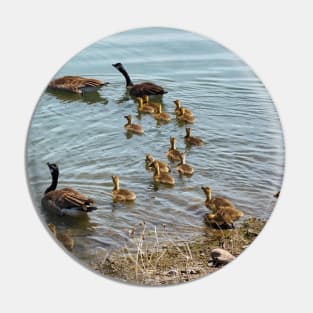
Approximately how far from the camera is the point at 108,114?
2928 mm

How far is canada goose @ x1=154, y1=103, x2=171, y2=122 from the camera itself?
116 inches

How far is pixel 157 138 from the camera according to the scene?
2.87 m

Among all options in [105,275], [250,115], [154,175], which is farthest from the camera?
[250,115]

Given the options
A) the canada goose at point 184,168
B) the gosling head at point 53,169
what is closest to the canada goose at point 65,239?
the gosling head at point 53,169

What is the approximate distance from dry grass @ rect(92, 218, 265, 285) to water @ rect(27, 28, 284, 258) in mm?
48

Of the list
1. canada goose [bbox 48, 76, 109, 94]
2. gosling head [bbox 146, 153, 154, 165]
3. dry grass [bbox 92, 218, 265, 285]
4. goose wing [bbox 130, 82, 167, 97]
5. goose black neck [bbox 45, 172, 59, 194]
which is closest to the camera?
dry grass [bbox 92, 218, 265, 285]

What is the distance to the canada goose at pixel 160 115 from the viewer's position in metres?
2.94

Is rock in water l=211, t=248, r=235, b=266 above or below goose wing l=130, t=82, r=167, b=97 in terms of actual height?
below

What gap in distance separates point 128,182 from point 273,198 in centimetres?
68

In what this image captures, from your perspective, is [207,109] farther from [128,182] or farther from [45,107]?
[45,107]

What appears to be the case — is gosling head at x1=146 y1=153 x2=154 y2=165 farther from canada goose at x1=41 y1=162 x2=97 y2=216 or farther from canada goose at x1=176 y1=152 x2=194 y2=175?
canada goose at x1=41 y1=162 x2=97 y2=216

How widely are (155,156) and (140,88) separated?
0.40 metres

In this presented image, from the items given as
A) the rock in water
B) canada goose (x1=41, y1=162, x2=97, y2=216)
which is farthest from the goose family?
the rock in water

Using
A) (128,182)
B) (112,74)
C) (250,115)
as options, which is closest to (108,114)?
(112,74)
